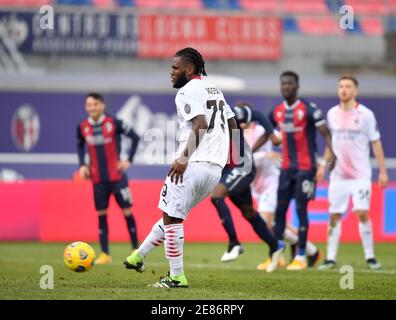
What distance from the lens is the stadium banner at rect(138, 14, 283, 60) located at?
2692 centimetres

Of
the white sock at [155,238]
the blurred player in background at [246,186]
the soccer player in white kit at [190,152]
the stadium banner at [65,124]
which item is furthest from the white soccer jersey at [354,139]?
the stadium banner at [65,124]

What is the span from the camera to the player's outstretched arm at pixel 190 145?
8141mm

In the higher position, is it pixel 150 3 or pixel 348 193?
pixel 150 3

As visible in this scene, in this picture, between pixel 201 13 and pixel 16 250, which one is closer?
pixel 16 250

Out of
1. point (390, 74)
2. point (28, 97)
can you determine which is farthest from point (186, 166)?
point (390, 74)

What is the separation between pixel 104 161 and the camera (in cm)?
1334

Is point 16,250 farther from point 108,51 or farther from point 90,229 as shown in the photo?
point 108,51

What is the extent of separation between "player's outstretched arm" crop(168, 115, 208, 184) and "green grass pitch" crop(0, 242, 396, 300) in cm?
102

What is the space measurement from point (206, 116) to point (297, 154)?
12.8ft

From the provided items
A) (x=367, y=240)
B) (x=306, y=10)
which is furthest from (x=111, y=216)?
(x=306, y=10)

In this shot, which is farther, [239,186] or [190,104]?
[239,186]

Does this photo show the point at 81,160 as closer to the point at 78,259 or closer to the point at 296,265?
the point at 296,265
